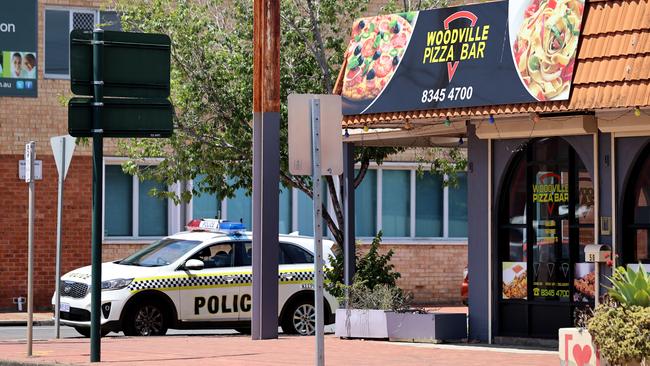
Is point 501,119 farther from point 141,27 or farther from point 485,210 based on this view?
point 141,27

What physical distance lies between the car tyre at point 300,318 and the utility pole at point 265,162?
10.1 ft

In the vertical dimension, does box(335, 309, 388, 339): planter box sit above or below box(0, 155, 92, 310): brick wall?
below

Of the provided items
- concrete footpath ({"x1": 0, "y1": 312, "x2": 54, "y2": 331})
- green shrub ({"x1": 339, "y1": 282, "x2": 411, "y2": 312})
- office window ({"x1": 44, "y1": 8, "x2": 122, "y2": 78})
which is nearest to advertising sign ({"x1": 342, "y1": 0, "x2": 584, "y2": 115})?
green shrub ({"x1": 339, "y1": 282, "x2": 411, "y2": 312})

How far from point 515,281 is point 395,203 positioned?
49.6ft

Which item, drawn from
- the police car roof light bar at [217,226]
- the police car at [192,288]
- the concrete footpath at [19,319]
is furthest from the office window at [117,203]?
the police car at [192,288]

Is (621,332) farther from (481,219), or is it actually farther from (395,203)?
(395,203)

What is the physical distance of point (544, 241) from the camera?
727 inches

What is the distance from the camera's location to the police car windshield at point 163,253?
22.7 m

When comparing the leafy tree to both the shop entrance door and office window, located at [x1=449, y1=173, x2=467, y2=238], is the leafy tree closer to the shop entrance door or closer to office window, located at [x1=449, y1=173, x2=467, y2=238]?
the shop entrance door

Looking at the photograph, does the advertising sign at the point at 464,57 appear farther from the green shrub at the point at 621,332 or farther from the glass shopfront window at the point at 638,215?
the green shrub at the point at 621,332

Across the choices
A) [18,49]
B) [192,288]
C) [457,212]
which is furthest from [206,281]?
[457,212]

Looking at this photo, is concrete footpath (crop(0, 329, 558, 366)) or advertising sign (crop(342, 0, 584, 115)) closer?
concrete footpath (crop(0, 329, 558, 366))

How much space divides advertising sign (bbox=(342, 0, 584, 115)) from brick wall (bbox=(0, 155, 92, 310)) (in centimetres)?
1264

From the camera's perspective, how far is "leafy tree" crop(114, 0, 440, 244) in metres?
23.7
